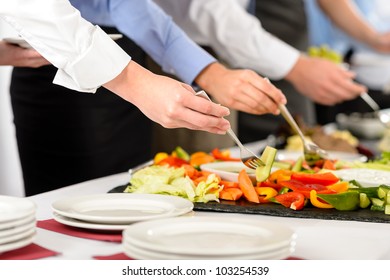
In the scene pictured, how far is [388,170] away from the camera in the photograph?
168cm

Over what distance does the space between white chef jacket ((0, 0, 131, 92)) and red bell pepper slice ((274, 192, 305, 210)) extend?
393 mm

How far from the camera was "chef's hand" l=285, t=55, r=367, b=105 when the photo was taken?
95.0 inches

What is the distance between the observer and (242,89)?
1787 mm

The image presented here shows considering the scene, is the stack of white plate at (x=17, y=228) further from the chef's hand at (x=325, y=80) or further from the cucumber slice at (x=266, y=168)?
the chef's hand at (x=325, y=80)

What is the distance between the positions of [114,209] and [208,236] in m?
0.26

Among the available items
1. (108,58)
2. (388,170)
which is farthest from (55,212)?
(388,170)

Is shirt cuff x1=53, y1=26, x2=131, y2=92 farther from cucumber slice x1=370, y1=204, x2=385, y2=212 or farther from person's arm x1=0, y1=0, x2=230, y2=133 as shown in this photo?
cucumber slice x1=370, y1=204, x2=385, y2=212

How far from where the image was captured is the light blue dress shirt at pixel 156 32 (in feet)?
6.24

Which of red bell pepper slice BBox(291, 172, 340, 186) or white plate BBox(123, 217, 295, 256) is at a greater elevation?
white plate BBox(123, 217, 295, 256)

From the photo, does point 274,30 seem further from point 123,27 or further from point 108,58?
point 108,58

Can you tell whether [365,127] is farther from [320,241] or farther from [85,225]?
[85,225]

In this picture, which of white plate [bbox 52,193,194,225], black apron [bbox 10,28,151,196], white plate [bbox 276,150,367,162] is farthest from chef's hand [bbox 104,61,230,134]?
black apron [bbox 10,28,151,196]

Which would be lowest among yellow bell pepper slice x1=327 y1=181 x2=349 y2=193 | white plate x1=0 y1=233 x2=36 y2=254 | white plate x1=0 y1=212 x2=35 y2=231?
yellow bell pepper slice x1=327 y1=181 x2=349 y2=193

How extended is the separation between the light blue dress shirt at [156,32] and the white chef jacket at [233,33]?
0.49 m
